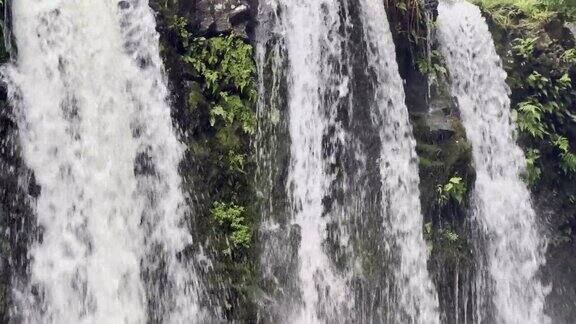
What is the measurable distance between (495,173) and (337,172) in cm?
272

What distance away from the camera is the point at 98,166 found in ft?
24.3

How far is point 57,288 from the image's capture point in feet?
22.6

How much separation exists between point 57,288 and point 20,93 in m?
2.17

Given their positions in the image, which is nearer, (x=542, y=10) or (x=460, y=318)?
(x=460, y=318)

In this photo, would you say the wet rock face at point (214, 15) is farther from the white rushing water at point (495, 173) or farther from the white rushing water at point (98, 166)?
the white rushing water at point (495, 173)

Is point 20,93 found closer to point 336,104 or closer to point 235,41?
point 235,41

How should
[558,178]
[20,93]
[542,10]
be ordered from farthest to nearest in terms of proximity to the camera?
[542,10] → [558,178] → [20,93]

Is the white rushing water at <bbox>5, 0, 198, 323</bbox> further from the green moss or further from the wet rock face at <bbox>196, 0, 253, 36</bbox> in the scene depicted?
the wet rock face at <bbox>196, 0, 253, 36</bbox>

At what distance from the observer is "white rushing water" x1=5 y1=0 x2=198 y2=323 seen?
700 centimetres

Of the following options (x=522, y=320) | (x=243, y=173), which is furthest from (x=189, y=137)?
(x=522, y=320)

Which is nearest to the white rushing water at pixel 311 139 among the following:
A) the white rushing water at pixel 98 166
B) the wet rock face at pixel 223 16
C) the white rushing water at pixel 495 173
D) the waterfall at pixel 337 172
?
the waterfall at pixel 337 172

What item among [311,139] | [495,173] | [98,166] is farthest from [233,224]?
[495,173]

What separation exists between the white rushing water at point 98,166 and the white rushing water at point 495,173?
Result: 13.7ft

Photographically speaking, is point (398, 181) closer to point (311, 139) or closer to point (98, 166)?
point (311, 139)
